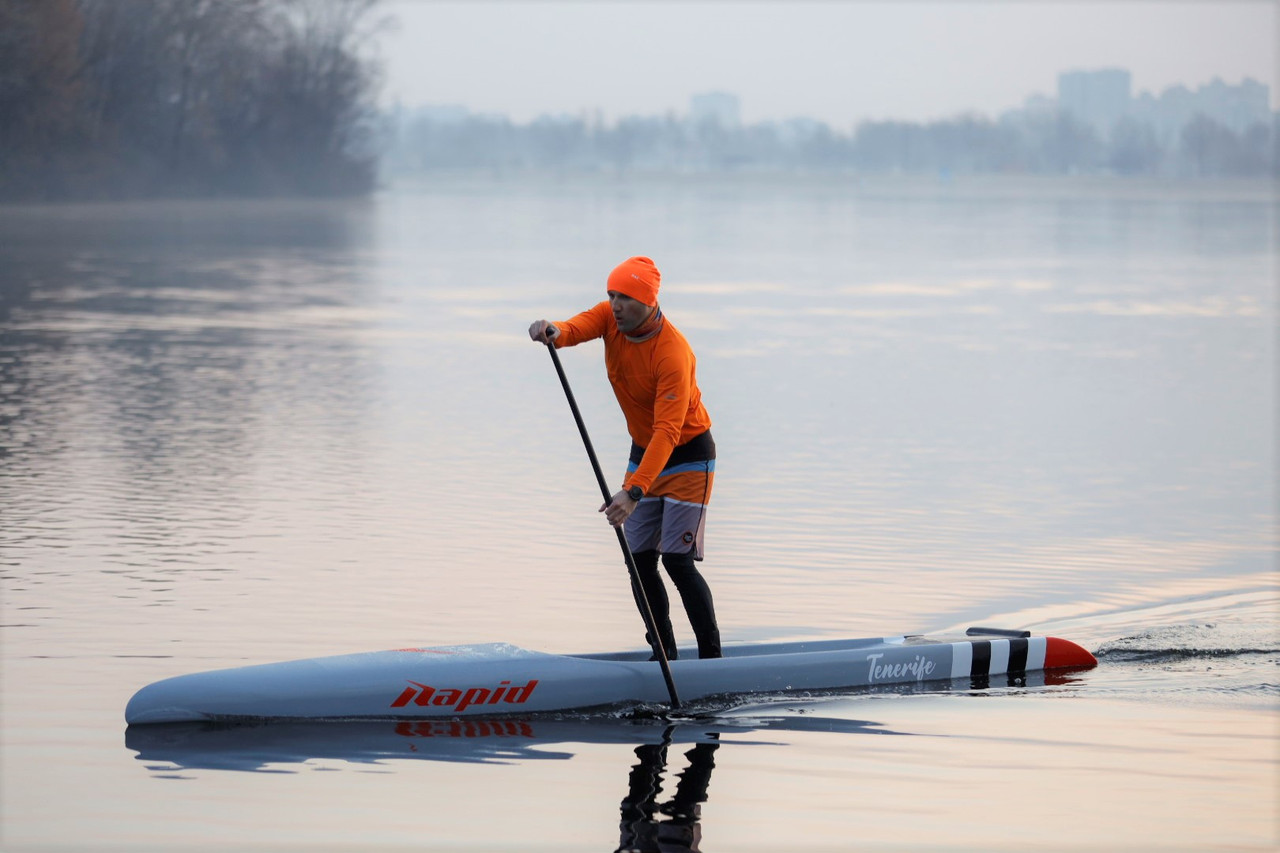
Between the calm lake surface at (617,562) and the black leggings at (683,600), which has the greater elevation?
the black leggings at (683,600)

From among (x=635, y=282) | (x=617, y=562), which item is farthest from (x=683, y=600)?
(x=617, y=562)

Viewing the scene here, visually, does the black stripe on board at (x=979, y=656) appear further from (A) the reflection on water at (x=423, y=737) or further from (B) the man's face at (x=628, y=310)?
(B) the man's face at (x=628, y=310)

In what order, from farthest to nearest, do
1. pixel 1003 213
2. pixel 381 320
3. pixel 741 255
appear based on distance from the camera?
pixel 1003 213
pixel 741 255
pixel 381 320

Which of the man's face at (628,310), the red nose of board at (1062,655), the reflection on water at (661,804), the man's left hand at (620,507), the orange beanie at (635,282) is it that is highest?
the orange beanie at (635,282)

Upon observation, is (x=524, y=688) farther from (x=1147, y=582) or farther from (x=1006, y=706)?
(x=1147, y=582)

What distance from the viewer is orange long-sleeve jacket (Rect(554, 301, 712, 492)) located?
25.0 feet

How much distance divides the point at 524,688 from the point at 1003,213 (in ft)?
263

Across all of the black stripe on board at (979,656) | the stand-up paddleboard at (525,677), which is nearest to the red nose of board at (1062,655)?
the stand-up paddleboard at (525,677)

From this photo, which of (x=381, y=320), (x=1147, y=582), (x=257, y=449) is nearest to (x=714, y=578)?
(x=1147, y=582)

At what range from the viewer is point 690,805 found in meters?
6.50

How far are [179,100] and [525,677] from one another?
75510mm

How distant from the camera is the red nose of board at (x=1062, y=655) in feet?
28.7

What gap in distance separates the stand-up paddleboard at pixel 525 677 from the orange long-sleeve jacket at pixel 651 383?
89cm

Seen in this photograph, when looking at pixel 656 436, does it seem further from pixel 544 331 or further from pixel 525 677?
pixel 525 677
